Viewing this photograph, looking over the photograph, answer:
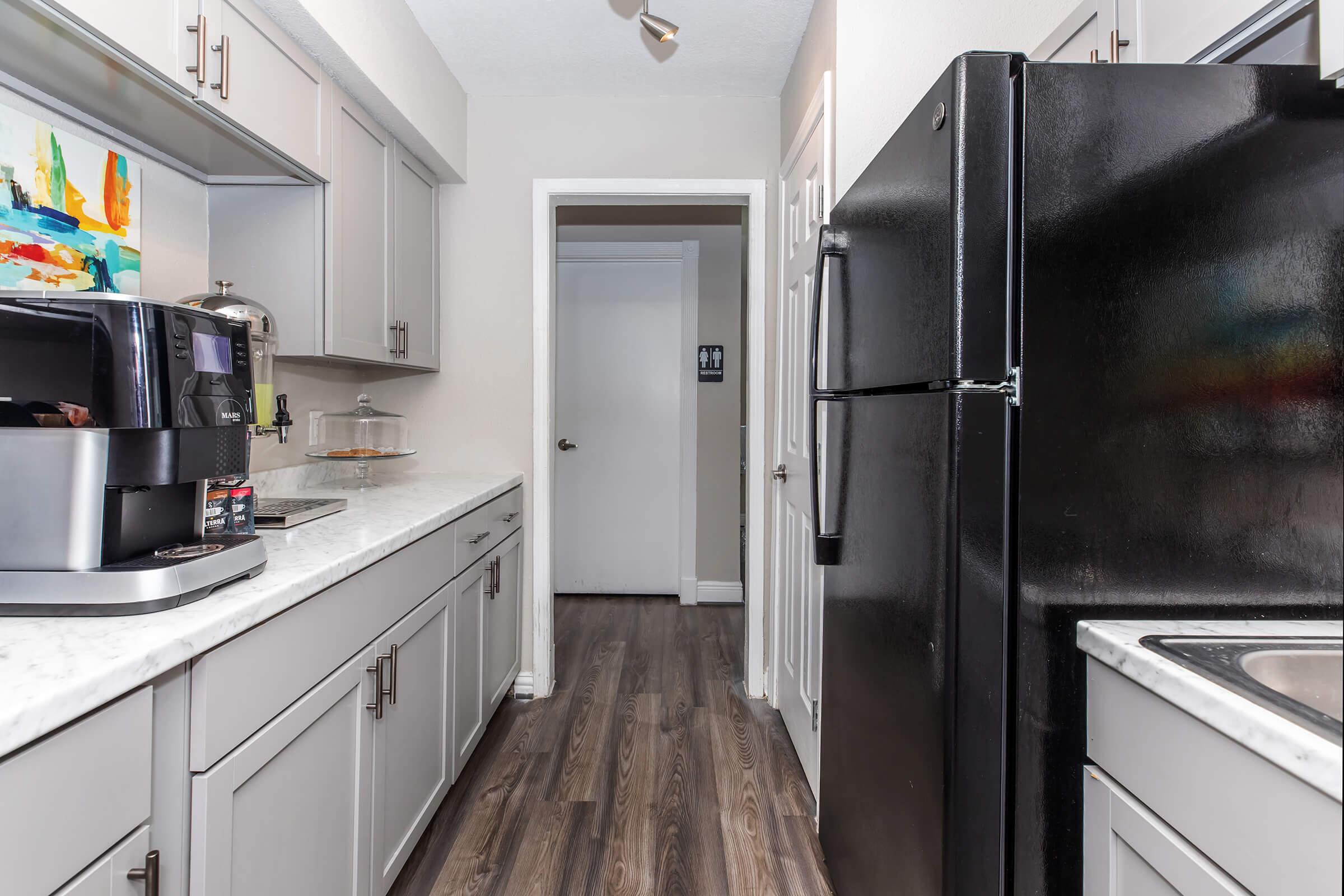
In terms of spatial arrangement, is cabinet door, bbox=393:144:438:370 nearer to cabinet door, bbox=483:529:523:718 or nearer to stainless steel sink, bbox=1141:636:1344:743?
cabinet door, bbox=483:529:523:718

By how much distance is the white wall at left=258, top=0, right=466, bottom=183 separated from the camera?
64.6 inches

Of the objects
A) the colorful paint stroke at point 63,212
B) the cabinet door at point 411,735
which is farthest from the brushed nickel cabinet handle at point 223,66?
the cabinet door at point 411,735

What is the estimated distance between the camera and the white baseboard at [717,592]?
160 inches

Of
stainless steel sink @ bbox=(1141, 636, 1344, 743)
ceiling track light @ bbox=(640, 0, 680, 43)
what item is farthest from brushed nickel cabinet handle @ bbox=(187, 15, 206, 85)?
stainless steel sink @ bbox=(1141, 636, 1344, 743)

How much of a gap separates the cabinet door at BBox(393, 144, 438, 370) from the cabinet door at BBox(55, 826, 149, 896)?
5.71ft

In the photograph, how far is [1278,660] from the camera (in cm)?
80

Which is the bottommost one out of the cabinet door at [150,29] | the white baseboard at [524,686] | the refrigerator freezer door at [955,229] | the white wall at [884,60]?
the white baseboard at [524,686]

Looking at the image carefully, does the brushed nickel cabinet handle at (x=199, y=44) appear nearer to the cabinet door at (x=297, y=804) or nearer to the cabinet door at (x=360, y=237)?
the cabinet door at (x=360, y=237)

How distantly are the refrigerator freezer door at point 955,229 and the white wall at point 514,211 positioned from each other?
154 centimetres

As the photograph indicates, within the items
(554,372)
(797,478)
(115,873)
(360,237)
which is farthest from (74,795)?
(554,372)

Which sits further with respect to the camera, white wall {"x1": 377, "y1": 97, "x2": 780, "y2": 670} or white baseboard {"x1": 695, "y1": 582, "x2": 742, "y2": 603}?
white baseboard {"x1": 695, "y1": 582, "x2": 742, "y2": 603}

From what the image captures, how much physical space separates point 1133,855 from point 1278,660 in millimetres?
283

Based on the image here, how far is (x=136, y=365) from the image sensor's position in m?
0.86

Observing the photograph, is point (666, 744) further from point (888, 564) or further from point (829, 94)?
point (829, 94)
